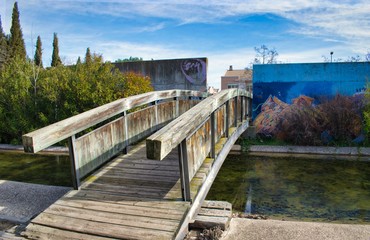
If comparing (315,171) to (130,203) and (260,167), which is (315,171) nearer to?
(260,167)

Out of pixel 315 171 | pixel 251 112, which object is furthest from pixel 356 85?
pixel 315 171

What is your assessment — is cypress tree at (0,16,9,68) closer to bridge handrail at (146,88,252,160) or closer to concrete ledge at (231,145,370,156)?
concrete ledge at (231,145,370,156)

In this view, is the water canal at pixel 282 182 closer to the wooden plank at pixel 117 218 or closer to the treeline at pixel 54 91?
the treeline at pixel 54 91

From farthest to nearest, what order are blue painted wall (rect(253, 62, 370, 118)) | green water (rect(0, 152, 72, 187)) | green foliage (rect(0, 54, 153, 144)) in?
blue painted wall (rect(253, 62, 370, 118))
green foliage (rect(0, 54, 153, 144))
green water (rect(0, 152, 72, 187))

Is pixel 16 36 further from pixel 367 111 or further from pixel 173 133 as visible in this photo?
pixel 173 133

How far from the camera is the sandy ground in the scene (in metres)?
3.86

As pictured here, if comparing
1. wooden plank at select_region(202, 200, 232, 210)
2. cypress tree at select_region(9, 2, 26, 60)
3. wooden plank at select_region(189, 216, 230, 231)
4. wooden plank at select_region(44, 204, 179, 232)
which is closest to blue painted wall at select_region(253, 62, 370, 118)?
wooden plank at select_region(202, 200, 232, 210)

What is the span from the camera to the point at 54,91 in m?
11.6

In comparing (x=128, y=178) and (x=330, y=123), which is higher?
(x=128, y=178)

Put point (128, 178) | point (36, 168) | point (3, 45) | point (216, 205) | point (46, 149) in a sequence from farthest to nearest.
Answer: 1. point (3, 45)
2. point (46, 149)
3. point (36, 168)
4. point (128, 178)
5. point (216, 205)

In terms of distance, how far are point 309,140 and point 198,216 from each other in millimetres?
8991

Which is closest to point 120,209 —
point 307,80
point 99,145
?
point 99,145

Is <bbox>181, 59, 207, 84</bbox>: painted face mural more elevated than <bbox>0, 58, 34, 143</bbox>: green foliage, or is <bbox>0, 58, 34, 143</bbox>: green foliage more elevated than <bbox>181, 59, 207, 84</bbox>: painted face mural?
<bbox>181, 59, 207, 84</bbox>: painted face mural

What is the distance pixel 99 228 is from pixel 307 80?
11465 millimetres
